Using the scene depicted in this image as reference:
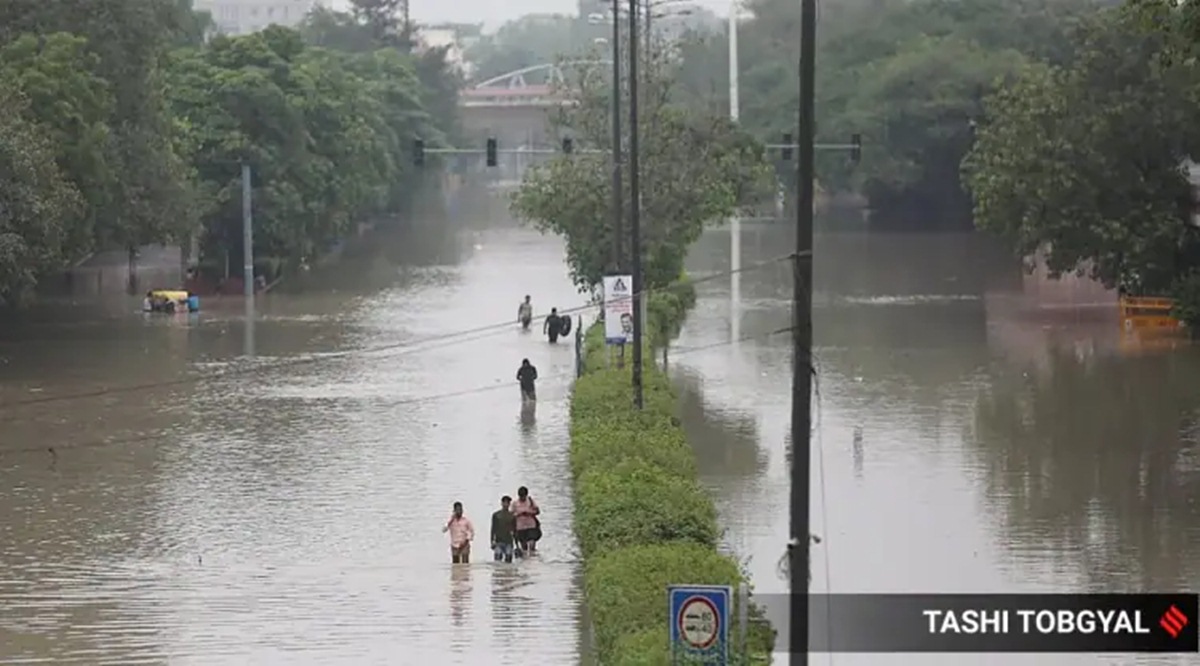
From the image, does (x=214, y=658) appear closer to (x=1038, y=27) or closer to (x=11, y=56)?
(x=11, y=56)

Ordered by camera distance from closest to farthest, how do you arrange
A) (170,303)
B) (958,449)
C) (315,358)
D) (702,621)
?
(702,621) < (958,449) < (315,358) < (170,303)

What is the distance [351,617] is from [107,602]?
2.93m

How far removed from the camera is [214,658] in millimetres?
21031

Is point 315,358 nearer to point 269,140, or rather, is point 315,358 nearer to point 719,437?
point 719,437

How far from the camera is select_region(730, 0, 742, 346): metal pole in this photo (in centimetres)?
5772

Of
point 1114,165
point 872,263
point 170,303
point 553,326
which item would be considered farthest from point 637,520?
point 872,263

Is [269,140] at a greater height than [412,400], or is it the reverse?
[269,140]

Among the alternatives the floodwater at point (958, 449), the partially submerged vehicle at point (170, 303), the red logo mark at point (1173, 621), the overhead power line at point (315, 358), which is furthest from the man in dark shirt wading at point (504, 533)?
the partially submerged vehicle at point (170, 303)

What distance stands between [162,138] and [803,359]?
4900cm

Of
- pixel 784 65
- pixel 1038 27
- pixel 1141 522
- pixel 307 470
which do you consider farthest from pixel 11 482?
pixel 784 65

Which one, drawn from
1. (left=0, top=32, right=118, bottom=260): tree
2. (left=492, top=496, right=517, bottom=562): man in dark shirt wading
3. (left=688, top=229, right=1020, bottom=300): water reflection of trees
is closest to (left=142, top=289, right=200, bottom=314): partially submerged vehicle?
(left=0, top=32, right=118, bottom=260): tree

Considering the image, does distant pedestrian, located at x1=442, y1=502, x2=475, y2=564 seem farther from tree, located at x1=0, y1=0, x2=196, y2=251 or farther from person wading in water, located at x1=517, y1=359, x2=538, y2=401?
tree, located at x1=0, y1=0, x2=196, y2=251

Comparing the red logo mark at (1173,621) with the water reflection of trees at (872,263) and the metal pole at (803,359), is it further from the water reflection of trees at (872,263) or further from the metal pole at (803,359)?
the water reflection of trees at (872,263)

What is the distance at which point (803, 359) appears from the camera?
15.1 m
